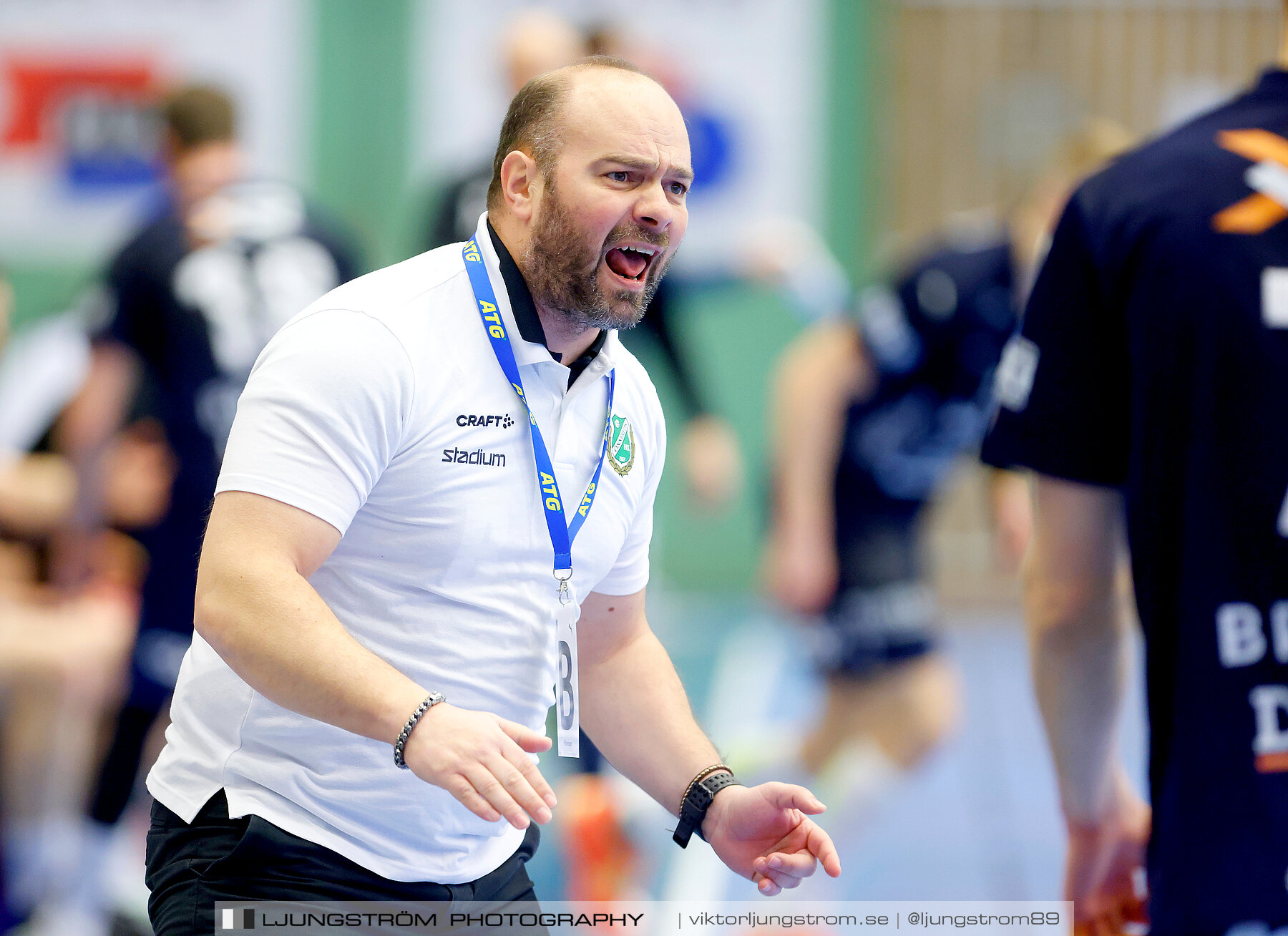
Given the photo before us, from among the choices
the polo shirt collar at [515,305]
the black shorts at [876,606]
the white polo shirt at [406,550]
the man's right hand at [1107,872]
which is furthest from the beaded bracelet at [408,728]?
the black shorts at [876,606]

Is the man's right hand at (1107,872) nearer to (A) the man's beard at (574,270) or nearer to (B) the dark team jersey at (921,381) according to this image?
(A) the man's beard at (574,270)

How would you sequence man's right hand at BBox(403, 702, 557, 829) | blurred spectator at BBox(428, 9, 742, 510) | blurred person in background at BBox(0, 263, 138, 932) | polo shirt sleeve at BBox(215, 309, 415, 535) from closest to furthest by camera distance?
1. man's right hand at BBox(403, 702, 557, 829)
2. polo shirt sleeve at BBox(215, 309, 415, 535)
3. blurred spectator at BBox(428, 9, 742, 510)
4. blurred person in background at BBox(0, 263, 138, 932)

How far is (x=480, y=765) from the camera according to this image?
5.43 ft

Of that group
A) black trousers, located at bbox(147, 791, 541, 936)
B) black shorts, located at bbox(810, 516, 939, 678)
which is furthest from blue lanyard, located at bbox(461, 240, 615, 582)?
black shorts, located at bbox(810, 516, 939, 678)

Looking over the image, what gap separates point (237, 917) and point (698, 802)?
2.22 feet

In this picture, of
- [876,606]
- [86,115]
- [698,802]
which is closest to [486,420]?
[698,802]

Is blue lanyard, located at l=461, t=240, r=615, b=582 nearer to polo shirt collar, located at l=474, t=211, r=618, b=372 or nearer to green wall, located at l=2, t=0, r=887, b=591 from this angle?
polo shirt collar, located at l=474, t=211, r=618, b=372

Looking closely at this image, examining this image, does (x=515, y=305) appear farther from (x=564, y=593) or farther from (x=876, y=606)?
(x=876, y=606)

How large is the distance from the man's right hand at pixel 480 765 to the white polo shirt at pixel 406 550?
12.4 inches

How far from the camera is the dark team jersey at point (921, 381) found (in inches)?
205

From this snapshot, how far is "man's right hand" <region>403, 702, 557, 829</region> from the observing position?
1.64 metres

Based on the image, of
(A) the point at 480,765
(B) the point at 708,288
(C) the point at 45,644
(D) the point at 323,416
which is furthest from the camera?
(B) the point at 708,288

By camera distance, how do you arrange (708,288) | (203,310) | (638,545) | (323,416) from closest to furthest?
1. (323,416)
2. (638,545)
3. (203,310)
4. (708,288)

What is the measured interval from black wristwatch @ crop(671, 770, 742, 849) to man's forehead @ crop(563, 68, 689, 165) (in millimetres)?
915
